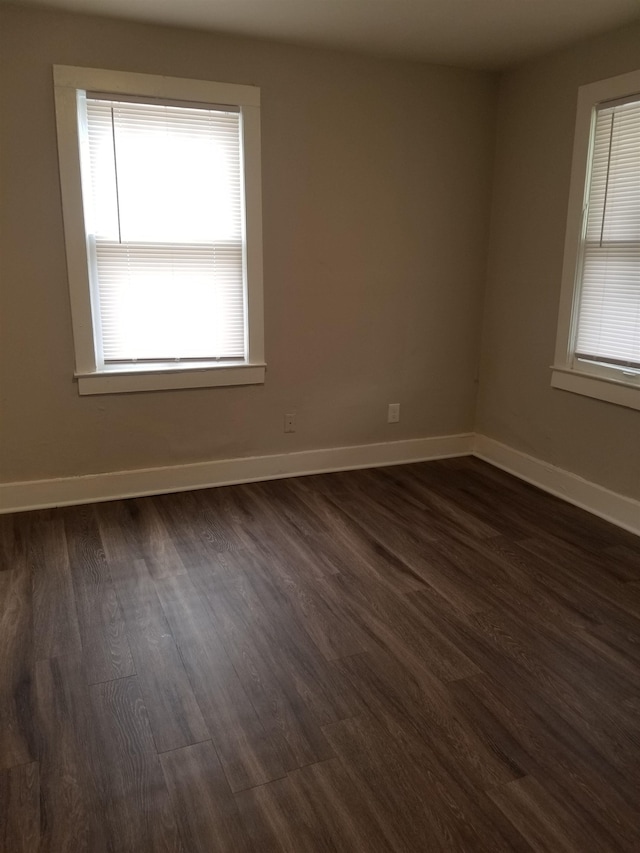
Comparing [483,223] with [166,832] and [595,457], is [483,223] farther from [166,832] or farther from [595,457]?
[166,832]

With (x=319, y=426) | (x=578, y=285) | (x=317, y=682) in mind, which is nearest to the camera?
(x=317, y=682)

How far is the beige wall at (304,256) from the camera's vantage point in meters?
3.19

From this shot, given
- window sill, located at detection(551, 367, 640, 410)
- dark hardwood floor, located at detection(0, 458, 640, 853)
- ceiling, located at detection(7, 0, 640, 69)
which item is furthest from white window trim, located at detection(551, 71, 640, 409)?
dark hardwood floor, located at detection(0, 458, 640, 853)

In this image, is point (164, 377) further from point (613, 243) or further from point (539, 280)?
point (613, 243)

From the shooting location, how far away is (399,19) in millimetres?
3104

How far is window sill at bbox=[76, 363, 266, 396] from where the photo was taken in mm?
3482

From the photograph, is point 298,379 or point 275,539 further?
point 298,379

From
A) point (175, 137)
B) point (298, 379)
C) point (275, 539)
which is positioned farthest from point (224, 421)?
point (175, 137)

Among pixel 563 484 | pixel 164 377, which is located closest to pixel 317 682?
pixel 164 377

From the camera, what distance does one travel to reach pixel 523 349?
405 centimetres

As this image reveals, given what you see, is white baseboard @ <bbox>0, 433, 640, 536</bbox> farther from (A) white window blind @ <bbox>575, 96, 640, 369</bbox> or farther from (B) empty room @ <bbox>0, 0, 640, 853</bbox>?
(A) white window blind @ <bbox>575, 96, 640, 369</bbox>

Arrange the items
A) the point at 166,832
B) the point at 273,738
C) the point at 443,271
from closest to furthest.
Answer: the point at 166,832, the point at 273,738, the point at 443,271

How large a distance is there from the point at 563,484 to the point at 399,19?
A: 263 centimetres

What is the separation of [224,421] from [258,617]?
1583 millimetres
